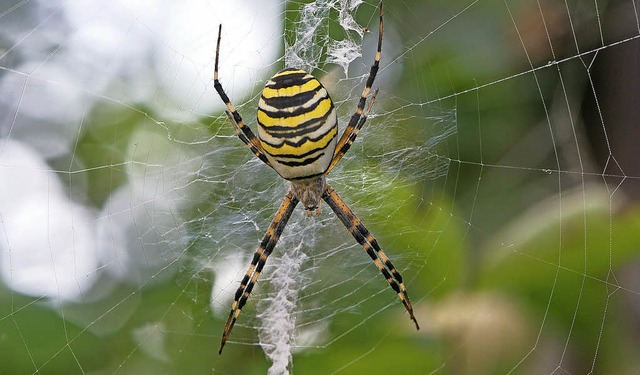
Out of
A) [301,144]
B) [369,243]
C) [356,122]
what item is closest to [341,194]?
[369,243]

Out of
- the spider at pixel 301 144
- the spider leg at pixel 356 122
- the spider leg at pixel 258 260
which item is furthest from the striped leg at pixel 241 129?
the spider leg at pixel 258 260

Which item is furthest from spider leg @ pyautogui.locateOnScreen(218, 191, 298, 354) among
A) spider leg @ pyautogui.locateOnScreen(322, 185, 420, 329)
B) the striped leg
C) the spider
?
the striped leg

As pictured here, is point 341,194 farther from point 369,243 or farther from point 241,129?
point 241,129

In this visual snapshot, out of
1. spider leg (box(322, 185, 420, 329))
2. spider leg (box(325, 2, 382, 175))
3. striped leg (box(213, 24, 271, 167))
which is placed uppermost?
striped leg (box(213, 24, 271, 167))

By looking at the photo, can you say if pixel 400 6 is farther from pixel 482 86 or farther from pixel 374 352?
pixel 374 352

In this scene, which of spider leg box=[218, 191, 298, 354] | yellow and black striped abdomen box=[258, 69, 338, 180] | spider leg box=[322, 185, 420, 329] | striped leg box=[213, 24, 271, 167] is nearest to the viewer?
yellow and black striped abdomen box=[258, 69, 338, 180]

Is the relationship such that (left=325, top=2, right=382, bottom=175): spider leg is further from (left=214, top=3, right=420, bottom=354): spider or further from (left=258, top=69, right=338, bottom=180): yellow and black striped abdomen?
(left=258, top=69, right=338, bottom=180): yellow and black striped abdomen
